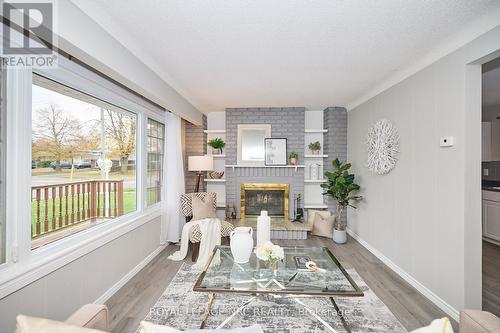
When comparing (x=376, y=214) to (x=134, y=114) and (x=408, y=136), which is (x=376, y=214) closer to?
(x=408, y=136)

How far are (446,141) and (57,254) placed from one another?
3504mm

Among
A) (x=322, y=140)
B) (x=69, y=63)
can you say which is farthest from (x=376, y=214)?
(x=69, y=63)

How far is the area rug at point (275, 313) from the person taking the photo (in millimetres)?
1872

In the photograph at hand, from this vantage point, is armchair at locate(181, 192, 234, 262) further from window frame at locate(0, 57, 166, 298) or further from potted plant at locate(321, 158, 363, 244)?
potted plant at locate(321, 158, 363, 244)

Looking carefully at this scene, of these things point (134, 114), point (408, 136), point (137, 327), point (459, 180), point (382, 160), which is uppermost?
point (134, 114)

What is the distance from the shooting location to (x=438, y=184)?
2227 mm

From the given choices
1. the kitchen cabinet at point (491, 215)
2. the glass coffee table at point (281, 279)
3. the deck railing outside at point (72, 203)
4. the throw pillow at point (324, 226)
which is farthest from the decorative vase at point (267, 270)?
the kitchen cabinet at point (491, 215)

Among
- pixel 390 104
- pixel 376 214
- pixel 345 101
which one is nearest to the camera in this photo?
pixel 390 104

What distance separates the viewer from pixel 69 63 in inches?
74.6

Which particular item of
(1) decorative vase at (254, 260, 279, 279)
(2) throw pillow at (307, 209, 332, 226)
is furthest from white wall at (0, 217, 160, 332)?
(2) throw pillow at (307, 209, 332, 226)

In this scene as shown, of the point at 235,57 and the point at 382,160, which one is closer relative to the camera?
the point at 235,57

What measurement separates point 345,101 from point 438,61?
1862 millimetres

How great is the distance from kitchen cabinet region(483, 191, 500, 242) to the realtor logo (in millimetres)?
Answer: 5899

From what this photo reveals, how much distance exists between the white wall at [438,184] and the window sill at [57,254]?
11.0ft
